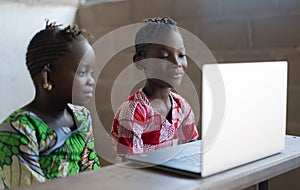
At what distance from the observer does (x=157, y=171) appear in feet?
2.79

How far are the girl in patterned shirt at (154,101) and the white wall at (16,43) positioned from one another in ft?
3.96

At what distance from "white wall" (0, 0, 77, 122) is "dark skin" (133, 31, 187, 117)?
1234mm

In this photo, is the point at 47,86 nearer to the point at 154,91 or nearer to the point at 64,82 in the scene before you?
the point at 64,82

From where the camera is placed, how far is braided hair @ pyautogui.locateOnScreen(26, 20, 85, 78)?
1.03 metres

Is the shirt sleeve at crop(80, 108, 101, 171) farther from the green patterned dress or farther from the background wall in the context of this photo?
the background wall

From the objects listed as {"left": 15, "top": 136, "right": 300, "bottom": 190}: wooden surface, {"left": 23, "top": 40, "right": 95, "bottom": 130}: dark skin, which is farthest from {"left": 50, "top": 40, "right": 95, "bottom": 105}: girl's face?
{"left": 15, "top": 136, "right": 300, "bottom": 190}: wooden surface

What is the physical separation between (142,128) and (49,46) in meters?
A: 0.38

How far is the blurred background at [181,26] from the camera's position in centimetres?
171

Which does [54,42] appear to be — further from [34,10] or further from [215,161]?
[34,10]

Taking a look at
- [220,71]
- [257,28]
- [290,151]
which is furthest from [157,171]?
[257,28]

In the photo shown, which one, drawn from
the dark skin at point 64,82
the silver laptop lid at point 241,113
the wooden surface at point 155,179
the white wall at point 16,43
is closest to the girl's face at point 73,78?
the dark skin at point 64,82

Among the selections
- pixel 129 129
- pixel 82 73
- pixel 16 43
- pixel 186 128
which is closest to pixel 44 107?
pixel 82 73

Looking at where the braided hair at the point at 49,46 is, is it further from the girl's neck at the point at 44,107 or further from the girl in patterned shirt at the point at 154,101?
the girl in patterned shirt at the point at 154,101

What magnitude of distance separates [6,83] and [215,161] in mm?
1793
